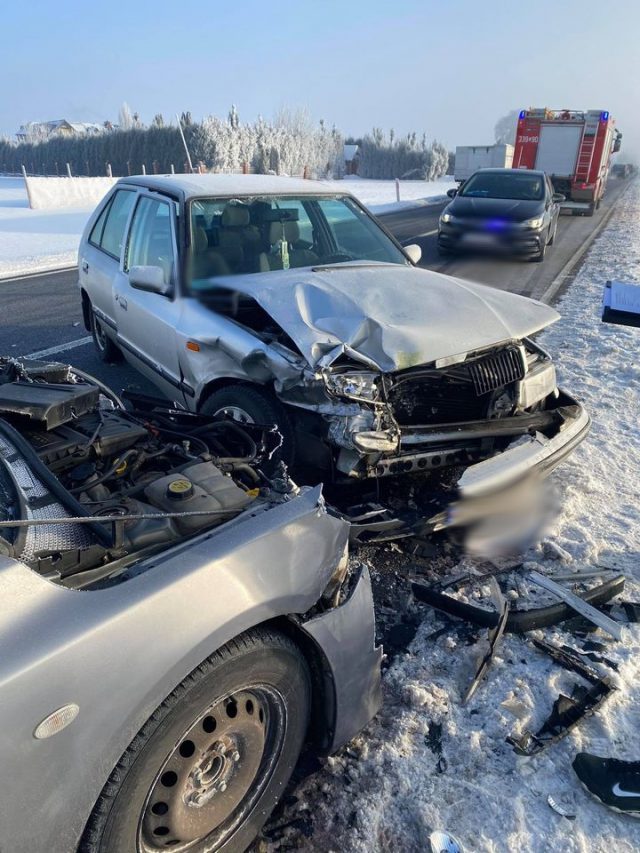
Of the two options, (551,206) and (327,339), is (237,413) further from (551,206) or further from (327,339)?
(551,206)

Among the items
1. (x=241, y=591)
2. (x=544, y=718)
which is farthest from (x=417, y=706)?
(x=241, y=591)

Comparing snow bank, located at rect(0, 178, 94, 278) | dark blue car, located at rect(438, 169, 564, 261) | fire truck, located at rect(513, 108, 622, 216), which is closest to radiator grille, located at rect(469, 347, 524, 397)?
dark blue car, located at rect(438, 169, 564, 261)

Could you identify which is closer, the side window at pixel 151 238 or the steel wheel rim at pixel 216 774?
the steel wheel rim at pixel 216 774

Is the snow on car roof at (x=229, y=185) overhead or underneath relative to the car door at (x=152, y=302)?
overhead

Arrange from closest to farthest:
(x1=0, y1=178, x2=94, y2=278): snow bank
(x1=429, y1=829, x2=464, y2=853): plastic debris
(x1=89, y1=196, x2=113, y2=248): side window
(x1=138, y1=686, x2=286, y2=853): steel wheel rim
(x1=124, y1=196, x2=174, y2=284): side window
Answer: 1. (x1=138, y1=686, x2=286, y2=853): steel wheel rim
2. (x1=429, y1=829, x2=464, y2=853): plastic debris
3. (x1=124, y1=196, x2=174, y2=284): side window
4. (x1=89, y1=196, x2=113, y2=248): side window
5. (x1=0, y1=178, x2=94, y2=278): snow bank

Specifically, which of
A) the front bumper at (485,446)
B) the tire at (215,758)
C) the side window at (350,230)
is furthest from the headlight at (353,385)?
the side window at (350,230)

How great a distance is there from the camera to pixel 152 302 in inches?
160

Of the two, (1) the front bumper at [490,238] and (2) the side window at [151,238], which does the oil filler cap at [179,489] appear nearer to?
(2) the side window at [151,238]

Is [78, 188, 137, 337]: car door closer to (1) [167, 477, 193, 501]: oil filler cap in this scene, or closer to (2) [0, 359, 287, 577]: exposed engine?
(2) [0, 359, 287, 577]: exposed engine

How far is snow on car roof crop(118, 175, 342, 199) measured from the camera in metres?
4.15

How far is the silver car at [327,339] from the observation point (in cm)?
301

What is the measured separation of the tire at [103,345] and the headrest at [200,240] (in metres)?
1.96

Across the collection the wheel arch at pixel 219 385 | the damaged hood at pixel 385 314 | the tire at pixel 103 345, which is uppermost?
the damaged hood at pixel 385 314

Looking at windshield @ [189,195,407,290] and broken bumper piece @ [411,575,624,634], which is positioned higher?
windshield @ [189,195,407,290]
